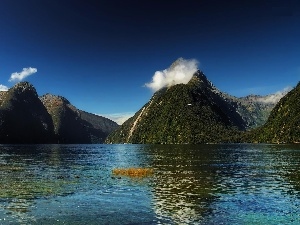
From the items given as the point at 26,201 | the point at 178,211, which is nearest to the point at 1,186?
the point at 26,201

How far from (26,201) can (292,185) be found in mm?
35680

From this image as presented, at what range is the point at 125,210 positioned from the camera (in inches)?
1390

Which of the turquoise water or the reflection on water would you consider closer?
the turquoise water

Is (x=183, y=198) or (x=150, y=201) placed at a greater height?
(x=183, y=198)

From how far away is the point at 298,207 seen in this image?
120 ft

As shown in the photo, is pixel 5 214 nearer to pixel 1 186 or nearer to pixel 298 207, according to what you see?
pixel 1 186

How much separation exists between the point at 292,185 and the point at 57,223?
117 feet

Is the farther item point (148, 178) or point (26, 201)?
point (148, 178)

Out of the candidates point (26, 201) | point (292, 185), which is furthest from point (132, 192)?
point (292, 185)

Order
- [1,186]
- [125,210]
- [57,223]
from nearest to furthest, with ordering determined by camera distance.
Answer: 1. [57,223]
2. [125,210]
3. [1,186]

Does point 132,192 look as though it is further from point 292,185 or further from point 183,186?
point 292,185

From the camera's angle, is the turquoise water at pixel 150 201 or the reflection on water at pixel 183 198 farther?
the reflection on water at pixel 183 198

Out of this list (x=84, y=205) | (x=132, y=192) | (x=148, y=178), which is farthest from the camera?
(x=148, y=178)

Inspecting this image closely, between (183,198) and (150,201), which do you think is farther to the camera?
(183,198)
